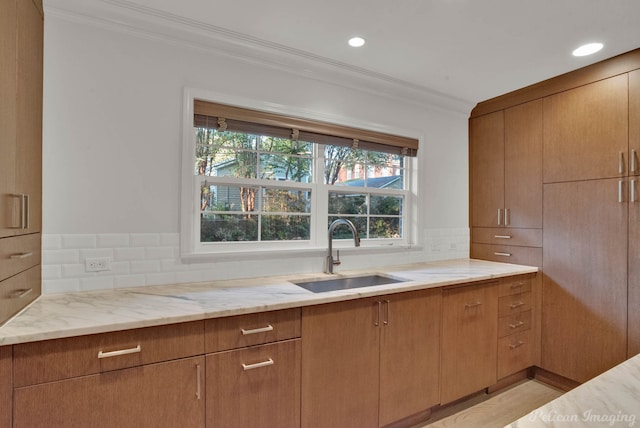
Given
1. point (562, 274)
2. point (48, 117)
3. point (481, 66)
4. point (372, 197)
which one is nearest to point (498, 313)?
point (562, 274)

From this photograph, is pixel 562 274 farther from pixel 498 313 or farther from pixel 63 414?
pixel 63 414

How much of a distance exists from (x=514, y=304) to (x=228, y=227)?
2.24m

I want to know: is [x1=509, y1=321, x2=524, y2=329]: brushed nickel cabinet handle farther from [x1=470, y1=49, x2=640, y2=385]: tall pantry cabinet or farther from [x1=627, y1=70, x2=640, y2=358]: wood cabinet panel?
[x1=627, y1=70, x2=640, y2=358]: wood cabinet panel

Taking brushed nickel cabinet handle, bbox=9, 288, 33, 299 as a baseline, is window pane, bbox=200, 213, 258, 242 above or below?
above

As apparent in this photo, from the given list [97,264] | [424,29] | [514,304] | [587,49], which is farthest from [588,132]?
[97,264]

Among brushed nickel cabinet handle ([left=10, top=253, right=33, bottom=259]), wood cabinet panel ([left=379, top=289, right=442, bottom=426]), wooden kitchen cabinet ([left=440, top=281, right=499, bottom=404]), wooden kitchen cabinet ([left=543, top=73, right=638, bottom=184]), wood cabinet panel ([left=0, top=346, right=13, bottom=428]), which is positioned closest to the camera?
wood cabinet panel ([left=0, top=346, right=13, bottom=428])

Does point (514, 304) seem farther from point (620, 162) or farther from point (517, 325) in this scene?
point (620, 162)

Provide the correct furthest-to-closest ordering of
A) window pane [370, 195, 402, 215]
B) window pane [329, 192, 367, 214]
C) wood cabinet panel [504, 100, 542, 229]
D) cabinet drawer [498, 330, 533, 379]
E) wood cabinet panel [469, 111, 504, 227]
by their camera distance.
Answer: wood cabinet panel [469, 111, 504, 227] < window pane [370, 195, 402, 215] < wood cabinet panel [504, 100, 542, 229] < window pane [329, 192, 367, 214] < cabinet drawer [498, 330, 533, 379]

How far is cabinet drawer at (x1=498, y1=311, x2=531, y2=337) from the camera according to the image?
2.46 metres

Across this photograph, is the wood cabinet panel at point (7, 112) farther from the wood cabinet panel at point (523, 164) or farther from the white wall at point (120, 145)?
the wood cabinet panel at point (523, 164)

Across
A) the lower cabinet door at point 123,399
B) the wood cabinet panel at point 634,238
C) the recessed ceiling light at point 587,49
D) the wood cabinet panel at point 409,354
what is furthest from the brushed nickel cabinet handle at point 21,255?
the wood cabinet panel at point 634,238

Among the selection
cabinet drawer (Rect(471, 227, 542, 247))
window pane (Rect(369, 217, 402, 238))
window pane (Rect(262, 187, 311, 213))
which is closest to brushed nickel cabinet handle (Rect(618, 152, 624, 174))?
cabinet drawer (Rect(471, 227, 542, 247))

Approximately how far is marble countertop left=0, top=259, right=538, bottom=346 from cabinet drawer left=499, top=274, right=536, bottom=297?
0.26m

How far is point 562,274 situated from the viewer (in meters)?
2.56
